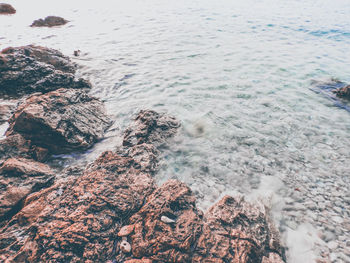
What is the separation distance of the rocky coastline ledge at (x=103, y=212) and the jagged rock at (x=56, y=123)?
3 centimetres

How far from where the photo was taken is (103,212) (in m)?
3.07

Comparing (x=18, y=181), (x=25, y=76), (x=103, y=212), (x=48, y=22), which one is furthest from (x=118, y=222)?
(x=48, y=22)

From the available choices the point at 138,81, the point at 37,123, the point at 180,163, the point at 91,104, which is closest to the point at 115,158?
the point at 180,163

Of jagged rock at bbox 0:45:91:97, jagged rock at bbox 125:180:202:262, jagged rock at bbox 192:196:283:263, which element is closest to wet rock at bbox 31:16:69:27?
jagged rock at bbox 0:45:91:97

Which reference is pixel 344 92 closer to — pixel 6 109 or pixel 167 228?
pixel 167 228

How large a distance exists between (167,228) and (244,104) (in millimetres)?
6134

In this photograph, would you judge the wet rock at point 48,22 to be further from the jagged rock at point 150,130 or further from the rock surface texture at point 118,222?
the rock surface texture at point 118,222

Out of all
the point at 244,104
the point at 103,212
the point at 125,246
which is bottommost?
the point at 244,104

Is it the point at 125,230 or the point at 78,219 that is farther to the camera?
the point at 125,230

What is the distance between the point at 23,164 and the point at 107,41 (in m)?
12.9

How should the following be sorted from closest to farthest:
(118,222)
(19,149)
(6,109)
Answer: (118,222) → (19,149) → (6,109)

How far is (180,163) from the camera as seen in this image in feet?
17.1

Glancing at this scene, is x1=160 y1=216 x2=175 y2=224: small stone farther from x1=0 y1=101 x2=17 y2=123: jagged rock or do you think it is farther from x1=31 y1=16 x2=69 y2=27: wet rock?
x1=31 y1=16 x2=69 y2=27: wet rock

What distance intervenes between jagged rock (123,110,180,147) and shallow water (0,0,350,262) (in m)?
0.44
